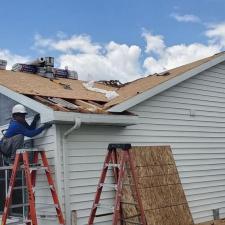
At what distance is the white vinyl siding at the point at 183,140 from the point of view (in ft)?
27.1

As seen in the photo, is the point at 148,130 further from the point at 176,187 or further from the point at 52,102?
the point at 52,102

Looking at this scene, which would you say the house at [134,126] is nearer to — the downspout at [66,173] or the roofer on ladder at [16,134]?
the downspout at [66,173]

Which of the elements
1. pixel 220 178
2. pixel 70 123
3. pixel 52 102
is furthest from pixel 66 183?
pixel 220 178

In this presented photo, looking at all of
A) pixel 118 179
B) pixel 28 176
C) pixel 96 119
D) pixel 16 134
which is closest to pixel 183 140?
pixel 96 119

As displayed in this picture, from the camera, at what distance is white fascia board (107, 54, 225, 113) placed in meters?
8.74

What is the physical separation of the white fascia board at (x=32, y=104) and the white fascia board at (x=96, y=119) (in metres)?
0.16

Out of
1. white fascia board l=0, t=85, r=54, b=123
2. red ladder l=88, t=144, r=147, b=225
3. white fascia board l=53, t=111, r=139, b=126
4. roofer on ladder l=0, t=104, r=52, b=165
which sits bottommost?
red ladder l=88, t=144, r=147, b=225

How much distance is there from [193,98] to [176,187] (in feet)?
8.73

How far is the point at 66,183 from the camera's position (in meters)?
7.86

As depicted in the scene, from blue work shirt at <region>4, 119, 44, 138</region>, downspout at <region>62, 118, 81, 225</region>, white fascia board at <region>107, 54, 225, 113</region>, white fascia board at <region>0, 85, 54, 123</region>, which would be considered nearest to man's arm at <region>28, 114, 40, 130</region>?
blue work shirt at <region>4, 119, 44, 138</region>

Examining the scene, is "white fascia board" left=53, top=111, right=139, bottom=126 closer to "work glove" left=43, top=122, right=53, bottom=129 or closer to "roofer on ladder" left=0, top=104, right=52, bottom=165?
"work glove" left=43, top=122, right=53, bottom=129

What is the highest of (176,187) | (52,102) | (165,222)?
(52,102)

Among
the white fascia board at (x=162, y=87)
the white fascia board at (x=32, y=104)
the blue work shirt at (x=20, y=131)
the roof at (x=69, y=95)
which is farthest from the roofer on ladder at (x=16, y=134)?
the white fascia board at (x=162, y=87)

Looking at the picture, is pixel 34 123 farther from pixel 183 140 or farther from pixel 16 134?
pixel 183 140
